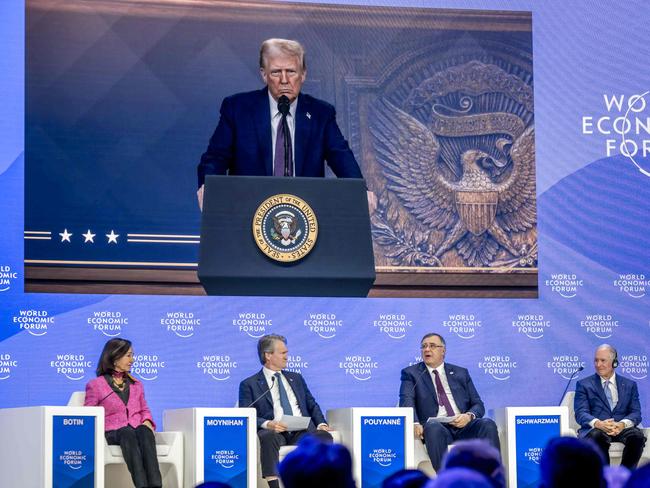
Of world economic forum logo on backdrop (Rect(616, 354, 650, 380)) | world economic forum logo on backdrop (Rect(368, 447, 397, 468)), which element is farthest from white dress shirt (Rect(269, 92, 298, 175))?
world economic forum logo on backdrop (Rect(616, 354, 650, 380))

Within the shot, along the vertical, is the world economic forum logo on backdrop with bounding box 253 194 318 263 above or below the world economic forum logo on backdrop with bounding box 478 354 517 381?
above

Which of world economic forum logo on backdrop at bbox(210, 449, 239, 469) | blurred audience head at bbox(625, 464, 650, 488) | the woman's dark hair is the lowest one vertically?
world economic forum logo on backdrop at bbox(210, 449, 239, 469)

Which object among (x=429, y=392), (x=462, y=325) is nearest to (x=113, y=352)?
(x=429, y=392)

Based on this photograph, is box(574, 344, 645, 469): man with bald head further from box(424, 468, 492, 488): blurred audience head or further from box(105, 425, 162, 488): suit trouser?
box(424, 468, 492, 488): blurred audience head

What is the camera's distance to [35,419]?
6293mm

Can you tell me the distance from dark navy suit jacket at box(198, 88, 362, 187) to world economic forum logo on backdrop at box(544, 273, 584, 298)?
1.77 meters

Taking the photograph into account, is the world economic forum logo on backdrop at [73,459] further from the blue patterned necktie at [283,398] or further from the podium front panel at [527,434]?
the podium front panel at [527,434]

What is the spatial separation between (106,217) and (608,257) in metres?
3.66

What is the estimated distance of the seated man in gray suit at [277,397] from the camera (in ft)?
22.7

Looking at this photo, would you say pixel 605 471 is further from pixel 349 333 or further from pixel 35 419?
pixel 349 333

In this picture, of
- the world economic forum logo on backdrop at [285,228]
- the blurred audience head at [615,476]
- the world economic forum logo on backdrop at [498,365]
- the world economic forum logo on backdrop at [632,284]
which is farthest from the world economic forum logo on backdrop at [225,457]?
the blurred audience head at [615,476]

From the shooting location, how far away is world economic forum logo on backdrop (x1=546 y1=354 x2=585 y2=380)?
28.2ft

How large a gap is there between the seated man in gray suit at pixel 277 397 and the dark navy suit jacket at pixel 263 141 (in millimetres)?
1176

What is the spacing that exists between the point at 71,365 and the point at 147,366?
507 millimetres
